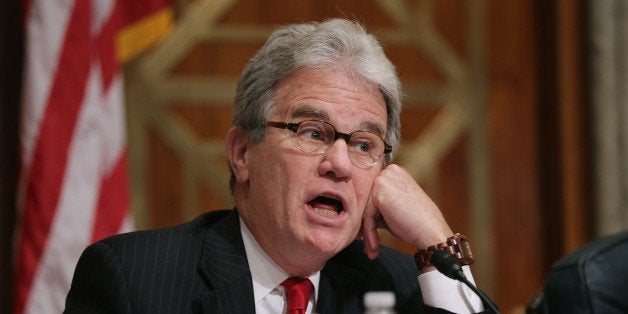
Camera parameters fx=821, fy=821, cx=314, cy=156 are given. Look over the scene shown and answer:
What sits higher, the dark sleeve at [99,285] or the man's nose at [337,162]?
the man's nose at [337,162]

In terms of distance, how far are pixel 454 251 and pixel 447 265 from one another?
234mm

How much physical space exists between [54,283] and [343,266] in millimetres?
1162

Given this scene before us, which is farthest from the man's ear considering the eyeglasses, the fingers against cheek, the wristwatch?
the wristwatch

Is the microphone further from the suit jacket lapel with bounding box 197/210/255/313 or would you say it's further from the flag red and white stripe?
the flag red and white stripe

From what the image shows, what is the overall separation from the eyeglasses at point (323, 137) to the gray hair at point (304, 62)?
75 millimetres

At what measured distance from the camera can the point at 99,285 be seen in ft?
6.32

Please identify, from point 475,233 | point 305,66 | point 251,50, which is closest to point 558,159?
point 475,233

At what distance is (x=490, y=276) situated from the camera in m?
3.97

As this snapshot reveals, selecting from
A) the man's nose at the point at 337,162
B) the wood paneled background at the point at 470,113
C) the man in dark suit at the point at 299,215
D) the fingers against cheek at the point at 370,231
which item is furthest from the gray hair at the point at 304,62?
the wood paneled background at the point at 470,113

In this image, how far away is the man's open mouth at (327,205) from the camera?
6.65 ft

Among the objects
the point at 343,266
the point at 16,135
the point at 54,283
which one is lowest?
the point at 54,283

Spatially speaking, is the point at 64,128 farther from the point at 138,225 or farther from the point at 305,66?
the point at 305,66

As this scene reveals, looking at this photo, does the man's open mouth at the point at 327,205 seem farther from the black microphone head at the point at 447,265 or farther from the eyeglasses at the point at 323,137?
the black microphone head at the point at 447,265

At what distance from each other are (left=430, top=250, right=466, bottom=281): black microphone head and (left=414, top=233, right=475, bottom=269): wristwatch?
0.17 meters
